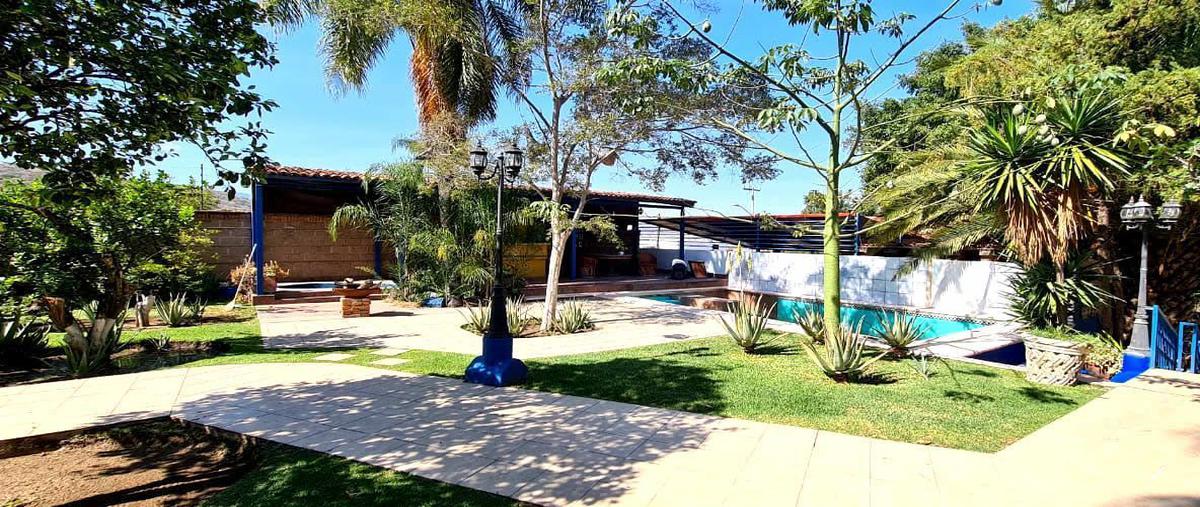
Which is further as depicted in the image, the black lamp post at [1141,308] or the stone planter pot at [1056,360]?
the black lamp post at [1141,308]

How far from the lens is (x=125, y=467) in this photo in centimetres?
471

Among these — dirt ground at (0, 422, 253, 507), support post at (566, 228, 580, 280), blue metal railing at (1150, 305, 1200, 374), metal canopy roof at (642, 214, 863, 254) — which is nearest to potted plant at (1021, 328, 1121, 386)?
blue metal railing at (1150, 305, 1200, 374)

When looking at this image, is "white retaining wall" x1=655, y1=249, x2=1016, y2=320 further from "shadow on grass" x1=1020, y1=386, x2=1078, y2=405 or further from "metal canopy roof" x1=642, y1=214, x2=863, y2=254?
"shadow on grass" x1=1020, y1=386, x2=1078, y2=405

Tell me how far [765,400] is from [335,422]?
4.32 metres

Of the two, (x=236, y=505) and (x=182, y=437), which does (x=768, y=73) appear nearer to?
(x=236, y=505)

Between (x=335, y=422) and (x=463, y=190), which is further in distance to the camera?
(x=463, y=190)

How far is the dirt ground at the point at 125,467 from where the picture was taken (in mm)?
A: 4113

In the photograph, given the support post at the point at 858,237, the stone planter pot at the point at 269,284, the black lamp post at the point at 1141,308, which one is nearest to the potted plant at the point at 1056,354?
the black lamp post at the point at 1141,308

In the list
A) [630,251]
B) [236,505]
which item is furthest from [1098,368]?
[630,251]

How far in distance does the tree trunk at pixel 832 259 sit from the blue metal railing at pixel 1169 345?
14.6 ft

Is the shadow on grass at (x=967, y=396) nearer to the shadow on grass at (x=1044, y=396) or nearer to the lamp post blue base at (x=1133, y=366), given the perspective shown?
the shadow on grass at (x=1044, y=396)

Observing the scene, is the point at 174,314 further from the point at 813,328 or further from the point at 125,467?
the point at 813,328

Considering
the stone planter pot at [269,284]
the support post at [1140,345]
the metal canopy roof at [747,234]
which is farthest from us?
the metal canopy roof at [747,234]

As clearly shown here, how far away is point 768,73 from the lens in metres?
7.02
